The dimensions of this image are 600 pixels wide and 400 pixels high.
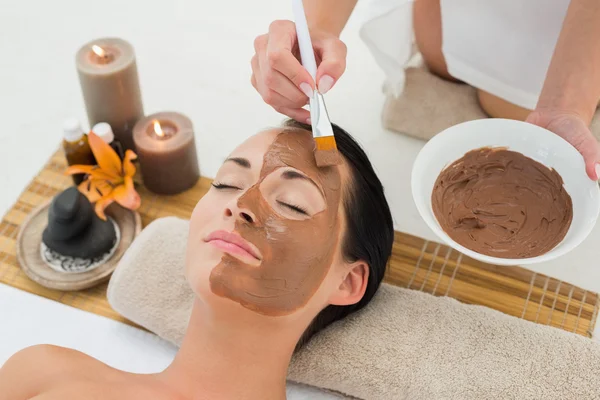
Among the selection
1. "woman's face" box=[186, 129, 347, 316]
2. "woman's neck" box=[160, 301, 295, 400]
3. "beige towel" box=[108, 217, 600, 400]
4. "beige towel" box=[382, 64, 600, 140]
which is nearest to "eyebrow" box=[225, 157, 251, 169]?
"woman's face" box=[186, 129, 347, 316]

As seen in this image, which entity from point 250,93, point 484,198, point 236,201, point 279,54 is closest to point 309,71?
point 279,54

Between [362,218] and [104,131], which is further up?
[362,218]

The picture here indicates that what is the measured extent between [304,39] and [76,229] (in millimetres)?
677

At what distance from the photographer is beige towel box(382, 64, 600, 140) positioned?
1.89 meters

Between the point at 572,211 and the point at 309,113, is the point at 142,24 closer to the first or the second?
the point at 309,113

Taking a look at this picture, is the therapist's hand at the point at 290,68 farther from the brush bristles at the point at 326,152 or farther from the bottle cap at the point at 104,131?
the bottle cap at the point at 104,131

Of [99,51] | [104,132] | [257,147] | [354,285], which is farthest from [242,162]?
[99,51]

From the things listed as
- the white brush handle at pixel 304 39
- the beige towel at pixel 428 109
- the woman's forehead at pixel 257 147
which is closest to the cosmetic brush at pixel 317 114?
the white brush handle at pixel 304 39

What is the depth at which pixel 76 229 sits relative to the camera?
4.76 feet

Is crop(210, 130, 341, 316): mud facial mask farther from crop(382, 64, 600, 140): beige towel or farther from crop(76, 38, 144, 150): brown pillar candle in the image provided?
crop(382, 64, 600, 140): beige towel

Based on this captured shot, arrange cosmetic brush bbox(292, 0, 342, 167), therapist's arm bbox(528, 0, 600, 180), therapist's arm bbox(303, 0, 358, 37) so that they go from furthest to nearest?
therapist's arm bbox(303, 0, 358, 37) < therapist's arm bbox(528, 0, 600, 180) < cosmetic brush bbox(292, 0, 342, 167)

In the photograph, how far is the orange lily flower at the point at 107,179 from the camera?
5.19ft

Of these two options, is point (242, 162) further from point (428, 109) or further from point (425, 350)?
point (428, 109)

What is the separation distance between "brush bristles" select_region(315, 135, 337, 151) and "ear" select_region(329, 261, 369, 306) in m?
0.25
